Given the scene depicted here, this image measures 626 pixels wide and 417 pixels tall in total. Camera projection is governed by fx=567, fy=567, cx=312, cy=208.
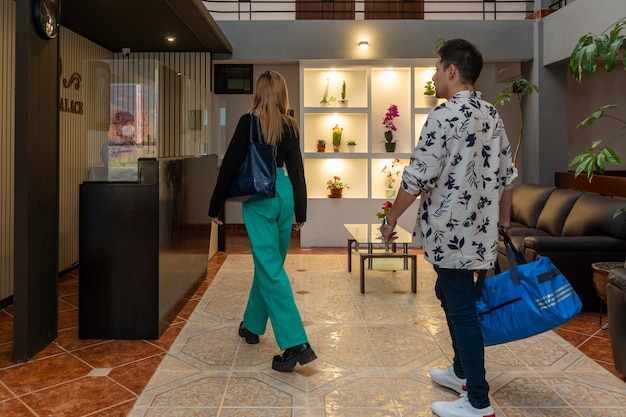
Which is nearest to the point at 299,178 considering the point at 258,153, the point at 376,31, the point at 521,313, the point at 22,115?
the point at 258,153

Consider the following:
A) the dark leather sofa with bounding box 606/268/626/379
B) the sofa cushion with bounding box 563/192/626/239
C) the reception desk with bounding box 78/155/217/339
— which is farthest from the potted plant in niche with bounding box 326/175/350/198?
the dark leather sofa with bounding box 606/268/626/379

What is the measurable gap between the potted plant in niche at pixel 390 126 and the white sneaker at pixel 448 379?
5501 millimetres

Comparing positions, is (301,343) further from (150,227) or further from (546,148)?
(546,148)

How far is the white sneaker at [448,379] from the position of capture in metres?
2.78

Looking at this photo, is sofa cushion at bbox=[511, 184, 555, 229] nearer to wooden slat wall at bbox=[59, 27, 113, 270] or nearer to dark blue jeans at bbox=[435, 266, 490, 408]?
dark blue jeans at bbox=[435, 266, 490, 408]

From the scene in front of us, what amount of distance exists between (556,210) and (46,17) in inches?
186

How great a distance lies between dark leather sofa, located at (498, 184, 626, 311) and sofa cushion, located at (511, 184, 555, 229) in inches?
17.3

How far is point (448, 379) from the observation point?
284 cm

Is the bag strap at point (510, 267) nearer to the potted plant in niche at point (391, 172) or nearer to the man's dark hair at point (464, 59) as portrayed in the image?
the man's dark hair at point (464, 59)

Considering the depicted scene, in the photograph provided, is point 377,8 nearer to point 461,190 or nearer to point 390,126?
point 390,126

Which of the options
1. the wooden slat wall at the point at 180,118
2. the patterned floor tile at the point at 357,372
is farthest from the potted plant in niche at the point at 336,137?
the patterned floor tile at the point at 357,372

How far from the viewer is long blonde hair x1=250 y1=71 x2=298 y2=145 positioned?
3092mm

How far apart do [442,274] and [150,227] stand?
2065mm

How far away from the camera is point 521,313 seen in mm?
2426
